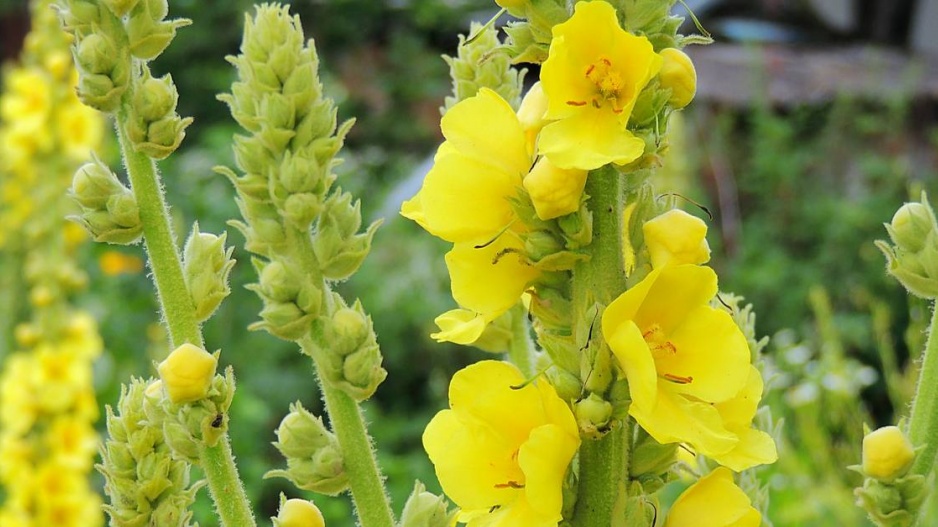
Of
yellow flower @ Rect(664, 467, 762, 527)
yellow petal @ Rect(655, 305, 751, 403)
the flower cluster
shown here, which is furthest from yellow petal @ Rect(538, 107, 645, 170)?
the flower cluster

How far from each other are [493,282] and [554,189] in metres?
0.10

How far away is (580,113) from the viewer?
78 cm

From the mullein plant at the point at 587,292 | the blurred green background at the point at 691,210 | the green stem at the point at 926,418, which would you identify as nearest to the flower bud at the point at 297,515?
the mullein plant at the point at 587,292

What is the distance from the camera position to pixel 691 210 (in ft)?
15.6

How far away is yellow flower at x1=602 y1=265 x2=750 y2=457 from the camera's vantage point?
→ 741mm

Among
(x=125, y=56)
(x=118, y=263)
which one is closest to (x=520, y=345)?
(x=125, y=56)

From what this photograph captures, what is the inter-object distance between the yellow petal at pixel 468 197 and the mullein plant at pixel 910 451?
1.11ft

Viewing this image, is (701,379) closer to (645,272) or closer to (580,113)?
(645,272)

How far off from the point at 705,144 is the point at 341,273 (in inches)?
229

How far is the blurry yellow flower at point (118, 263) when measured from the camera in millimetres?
4699

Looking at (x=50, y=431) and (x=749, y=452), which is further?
(x=50, y=431)

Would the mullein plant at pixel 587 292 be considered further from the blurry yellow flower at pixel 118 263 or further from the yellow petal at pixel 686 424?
the blurry yellow flower at pixel 118 263

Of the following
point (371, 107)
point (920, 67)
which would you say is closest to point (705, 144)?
point (920, 67)

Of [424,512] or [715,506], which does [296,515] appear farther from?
[715,506]
